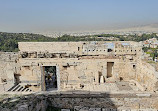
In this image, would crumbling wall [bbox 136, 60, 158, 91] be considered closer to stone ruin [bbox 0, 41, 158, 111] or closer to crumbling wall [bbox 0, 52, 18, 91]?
stone ruin [bbox 0, 41, 158, 111]

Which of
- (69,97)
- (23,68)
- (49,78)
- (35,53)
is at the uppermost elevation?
(35,53)

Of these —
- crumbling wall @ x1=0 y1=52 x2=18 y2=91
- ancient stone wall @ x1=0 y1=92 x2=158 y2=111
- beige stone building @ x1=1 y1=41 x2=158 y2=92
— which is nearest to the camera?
ancient stone wall @ x1=0 y1=92 x2=158 y2=111

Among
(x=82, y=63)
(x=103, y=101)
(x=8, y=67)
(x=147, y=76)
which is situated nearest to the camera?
(x=103, y=101)

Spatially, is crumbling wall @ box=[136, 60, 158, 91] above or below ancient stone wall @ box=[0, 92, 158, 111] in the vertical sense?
above

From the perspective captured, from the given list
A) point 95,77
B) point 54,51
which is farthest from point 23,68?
point 95,77

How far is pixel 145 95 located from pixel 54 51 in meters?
8.29

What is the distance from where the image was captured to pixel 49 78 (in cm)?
1554

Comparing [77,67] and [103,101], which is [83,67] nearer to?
[77,67]

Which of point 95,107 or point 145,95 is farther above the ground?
point 145,95

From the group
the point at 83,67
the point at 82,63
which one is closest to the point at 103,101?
the point at 83,67

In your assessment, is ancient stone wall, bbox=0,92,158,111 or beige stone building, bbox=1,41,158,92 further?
beige stone building, bbox=1,41,158,92

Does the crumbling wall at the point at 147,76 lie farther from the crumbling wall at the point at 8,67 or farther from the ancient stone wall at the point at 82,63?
the crumbling wall at the point at 8,67

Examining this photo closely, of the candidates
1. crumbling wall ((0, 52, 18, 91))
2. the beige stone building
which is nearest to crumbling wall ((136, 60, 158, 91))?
the beige stone building

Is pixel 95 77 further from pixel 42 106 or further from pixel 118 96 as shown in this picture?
pixel 42 106
